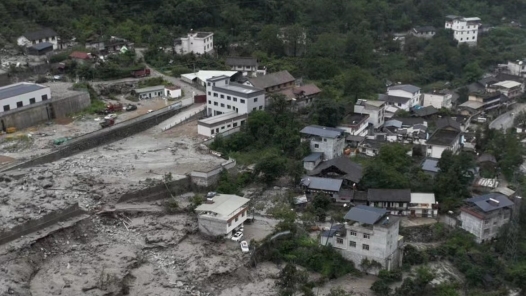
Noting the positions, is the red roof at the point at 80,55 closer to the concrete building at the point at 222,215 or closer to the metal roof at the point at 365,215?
the concrete building at the point at 222,215

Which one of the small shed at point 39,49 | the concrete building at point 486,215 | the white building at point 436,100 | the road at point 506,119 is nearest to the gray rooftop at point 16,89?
the small shed at point 39,49

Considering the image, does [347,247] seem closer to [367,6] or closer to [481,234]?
[481,234]

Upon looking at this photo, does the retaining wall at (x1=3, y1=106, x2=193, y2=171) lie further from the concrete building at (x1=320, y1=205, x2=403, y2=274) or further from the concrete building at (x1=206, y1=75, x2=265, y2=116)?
the concrete building at (x1=320, y1=205, x2=403, y2=274)

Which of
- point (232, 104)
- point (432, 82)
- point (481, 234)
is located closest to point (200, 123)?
point (232, 104)

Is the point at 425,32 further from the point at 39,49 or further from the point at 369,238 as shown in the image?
the point at 369,238

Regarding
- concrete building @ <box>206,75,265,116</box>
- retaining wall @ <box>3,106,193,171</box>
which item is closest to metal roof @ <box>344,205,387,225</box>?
concrete building @ <box>206,75,265,116</box>
